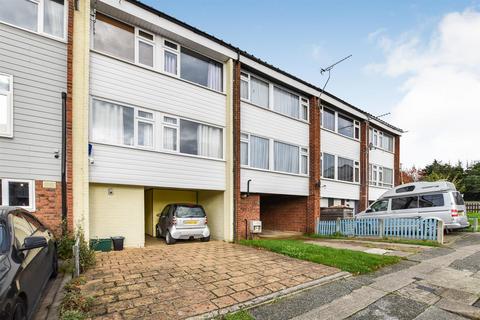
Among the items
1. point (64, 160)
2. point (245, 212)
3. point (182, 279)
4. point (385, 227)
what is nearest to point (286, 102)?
point (245, 212)

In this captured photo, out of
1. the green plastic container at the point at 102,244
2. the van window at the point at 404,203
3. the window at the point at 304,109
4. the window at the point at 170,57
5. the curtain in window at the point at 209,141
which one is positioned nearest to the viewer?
the green plastic container at the point at 102,244

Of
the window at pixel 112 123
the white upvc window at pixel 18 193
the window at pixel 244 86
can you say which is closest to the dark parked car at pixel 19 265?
the white upvc window at pixel 18 193

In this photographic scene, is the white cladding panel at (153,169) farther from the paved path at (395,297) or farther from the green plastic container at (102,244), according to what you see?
the paved path at (395,297)

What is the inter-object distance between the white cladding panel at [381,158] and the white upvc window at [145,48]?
1665 centimetres

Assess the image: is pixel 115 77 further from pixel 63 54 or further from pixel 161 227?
pixel 161 227

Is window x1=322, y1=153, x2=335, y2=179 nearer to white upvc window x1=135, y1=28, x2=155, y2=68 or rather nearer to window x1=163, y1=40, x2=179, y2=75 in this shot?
window x1=163, y1=40, x2=179, y2=75

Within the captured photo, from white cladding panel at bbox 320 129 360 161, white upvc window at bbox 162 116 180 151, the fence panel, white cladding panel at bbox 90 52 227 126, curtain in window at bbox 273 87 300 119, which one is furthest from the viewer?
white cladding panel at bbox 320 129 360 161

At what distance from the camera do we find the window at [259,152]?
1284 cm

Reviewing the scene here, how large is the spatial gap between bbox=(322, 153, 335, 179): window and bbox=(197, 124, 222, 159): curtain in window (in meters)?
7.47

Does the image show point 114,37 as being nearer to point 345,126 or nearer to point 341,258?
point 341,258

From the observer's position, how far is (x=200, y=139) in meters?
11.2

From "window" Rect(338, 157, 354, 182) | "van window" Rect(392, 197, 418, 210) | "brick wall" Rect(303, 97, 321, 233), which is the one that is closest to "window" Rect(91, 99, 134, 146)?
"brick wall" Rect(303, 97, 321, 233)

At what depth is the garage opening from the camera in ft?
38.7

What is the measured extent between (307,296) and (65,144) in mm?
7302
